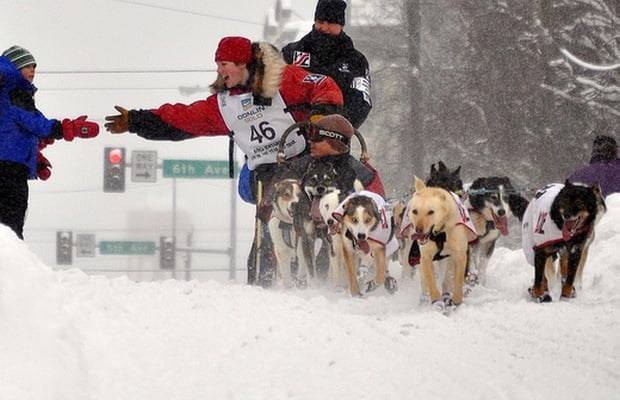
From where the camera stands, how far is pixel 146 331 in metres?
4.44

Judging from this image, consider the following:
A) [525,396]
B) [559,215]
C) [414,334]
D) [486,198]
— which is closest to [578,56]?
[486,198]

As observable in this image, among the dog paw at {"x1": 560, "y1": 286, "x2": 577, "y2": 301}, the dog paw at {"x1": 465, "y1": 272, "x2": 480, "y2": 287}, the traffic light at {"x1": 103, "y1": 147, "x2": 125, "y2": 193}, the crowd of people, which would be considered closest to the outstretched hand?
the crowd of people

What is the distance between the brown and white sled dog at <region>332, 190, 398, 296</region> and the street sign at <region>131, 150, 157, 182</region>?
25080 millimetres

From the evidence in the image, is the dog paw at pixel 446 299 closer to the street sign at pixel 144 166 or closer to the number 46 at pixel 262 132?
the number 46 at pixel 262 132

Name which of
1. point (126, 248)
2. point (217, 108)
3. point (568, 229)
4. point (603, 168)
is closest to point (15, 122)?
point (217, 108)

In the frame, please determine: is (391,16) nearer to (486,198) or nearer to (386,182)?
(386,182)

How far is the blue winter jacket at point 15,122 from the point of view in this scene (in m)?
7.07

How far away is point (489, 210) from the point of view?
31.6 feet

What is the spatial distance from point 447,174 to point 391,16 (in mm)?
22320

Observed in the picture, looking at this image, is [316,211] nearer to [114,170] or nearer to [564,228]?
[564,228]

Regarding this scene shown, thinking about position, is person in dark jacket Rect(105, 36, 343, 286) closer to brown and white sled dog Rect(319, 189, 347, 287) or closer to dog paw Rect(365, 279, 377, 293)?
brown and white sled dog Rect(319, 189, 347, 287)

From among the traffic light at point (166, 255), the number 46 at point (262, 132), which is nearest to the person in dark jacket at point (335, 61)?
the number 46 at point (262, 132)

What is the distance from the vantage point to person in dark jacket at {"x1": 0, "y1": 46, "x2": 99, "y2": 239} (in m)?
7.09

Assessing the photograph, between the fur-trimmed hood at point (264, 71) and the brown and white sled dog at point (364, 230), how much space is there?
102cm
